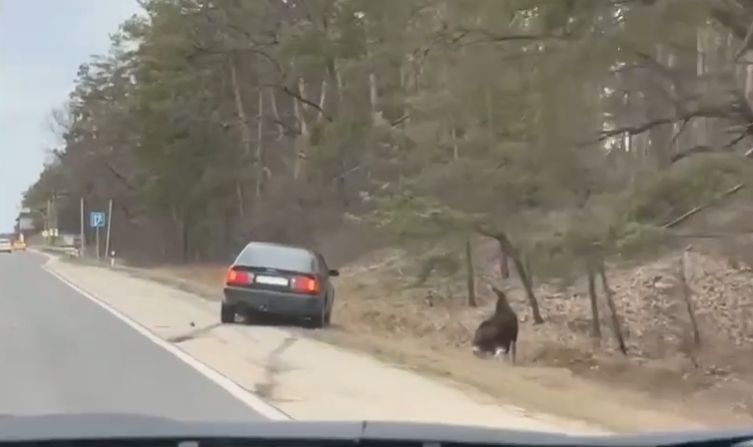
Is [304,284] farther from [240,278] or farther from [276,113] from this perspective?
[276,113]

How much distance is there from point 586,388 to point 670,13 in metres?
5.62

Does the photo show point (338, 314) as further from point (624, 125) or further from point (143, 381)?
point (143, 381)

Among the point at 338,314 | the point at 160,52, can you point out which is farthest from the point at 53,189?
the point at 338,314

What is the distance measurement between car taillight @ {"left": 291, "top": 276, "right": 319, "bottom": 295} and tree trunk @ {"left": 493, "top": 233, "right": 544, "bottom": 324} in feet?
→ 12.4

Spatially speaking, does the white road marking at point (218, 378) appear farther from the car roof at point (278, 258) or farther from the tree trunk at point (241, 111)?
the tree trunk at point (241, 111)

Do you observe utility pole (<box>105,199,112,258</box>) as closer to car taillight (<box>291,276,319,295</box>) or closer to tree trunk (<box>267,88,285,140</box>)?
tree trunk (<box>267,88,285,140</box>)

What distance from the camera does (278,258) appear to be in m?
24.8

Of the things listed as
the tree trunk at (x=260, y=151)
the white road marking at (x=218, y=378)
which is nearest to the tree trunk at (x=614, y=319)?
the white road marking at (x=218, y=378)

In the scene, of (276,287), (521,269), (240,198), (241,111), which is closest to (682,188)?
(521,269)

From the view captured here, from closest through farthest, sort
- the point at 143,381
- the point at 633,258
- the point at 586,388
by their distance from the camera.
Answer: the point at 143,381
the point at 586,388
the point at 633,258

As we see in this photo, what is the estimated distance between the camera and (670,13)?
63.0ft

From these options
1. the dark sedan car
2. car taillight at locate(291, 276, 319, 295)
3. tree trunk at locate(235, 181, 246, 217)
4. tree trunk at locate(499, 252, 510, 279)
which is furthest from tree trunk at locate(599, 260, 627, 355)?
tree trunk at locate(235, 181, 246, 217)

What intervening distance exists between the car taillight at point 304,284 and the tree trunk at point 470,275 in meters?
5.22

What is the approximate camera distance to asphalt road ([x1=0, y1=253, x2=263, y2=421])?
13156 mm
